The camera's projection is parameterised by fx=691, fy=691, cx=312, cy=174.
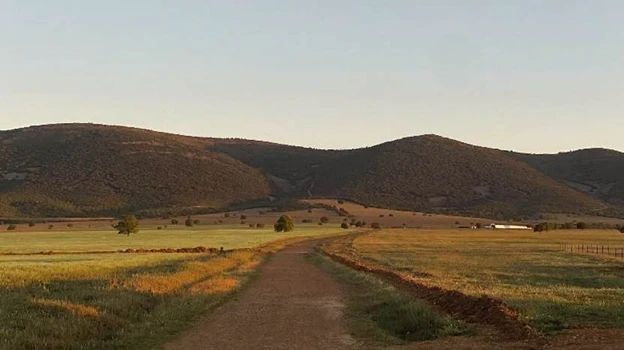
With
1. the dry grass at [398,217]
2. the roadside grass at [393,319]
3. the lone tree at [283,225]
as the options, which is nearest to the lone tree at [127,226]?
the lone tree at [283,225]

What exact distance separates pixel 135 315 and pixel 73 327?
3740 mm

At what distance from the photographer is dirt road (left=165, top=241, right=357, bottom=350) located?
57.5 feet

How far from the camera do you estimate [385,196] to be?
195 m

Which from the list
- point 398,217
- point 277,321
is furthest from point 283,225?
point 277,321

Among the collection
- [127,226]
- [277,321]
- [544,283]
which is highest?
[127,226]

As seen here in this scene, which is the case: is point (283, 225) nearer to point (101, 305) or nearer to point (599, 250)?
point (599, 250)

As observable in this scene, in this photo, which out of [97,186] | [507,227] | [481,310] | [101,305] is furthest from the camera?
[97,186]

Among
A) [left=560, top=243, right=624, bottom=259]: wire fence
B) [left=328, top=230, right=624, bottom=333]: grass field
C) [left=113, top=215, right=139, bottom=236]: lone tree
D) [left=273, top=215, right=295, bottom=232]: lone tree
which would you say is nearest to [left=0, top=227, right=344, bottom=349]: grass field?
[left=328, top=230, right=624, bottom=333]: grass field

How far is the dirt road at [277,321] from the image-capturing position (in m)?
17.5

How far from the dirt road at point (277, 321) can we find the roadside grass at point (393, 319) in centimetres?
60

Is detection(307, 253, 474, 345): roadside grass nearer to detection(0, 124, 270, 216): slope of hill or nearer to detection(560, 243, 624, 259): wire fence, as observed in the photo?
detection(560, 243, 624, 259): wire fence

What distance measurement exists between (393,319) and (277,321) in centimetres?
361

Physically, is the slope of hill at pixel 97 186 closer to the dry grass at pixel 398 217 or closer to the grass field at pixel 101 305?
the dry grass at pixel 398 217

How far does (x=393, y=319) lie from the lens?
21.2 meters
